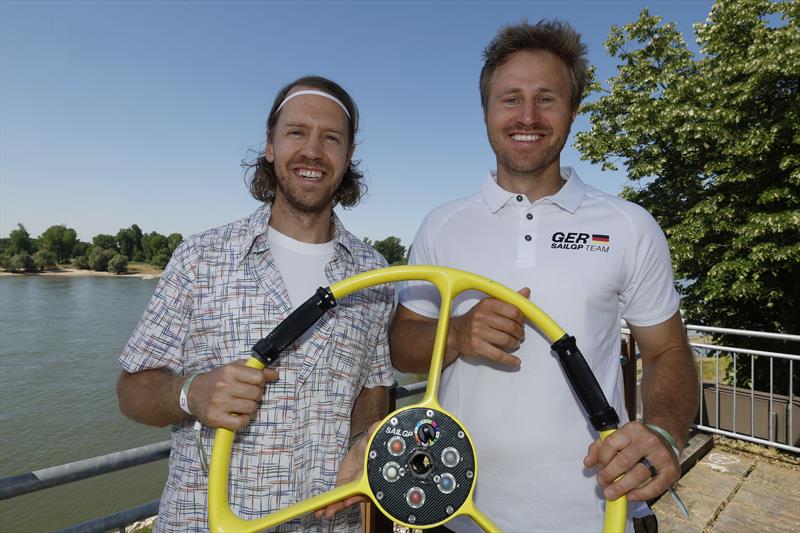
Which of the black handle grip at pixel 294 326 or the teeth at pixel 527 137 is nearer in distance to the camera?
the black handle grip at pixel 294 326

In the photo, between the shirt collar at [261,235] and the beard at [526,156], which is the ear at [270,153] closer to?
the shirt collar at [261,235]

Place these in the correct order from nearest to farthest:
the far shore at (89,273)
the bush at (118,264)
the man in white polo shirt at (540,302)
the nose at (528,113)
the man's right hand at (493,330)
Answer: the man's right hand at (493,330)
the man in white polo shirt at (540,302)
the nose at (528,113)
the far shore at (89,273)
the bush at (118,264)

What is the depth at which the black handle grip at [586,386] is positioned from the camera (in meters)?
0.99

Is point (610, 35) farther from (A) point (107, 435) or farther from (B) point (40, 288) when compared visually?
(B) point (40, 288)

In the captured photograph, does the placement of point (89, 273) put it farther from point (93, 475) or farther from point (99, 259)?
point (93, 475)

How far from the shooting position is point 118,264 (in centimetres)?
6309

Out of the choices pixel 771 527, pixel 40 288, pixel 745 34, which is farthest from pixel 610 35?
pixel 40 288

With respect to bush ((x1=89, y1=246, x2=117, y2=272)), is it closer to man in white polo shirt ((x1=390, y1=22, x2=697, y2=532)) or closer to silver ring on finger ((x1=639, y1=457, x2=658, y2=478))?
man in white polo shirt ((x1=390, y1=22, x2=697, y2=532))

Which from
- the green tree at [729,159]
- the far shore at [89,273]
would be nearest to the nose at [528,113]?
the green tree at [729,159]

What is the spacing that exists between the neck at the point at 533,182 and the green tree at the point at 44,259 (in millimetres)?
76360

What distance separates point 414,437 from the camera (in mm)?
1043

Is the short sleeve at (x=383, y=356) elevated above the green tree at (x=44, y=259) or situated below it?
below

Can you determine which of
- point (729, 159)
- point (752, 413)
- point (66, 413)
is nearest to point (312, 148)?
point (752, 413)

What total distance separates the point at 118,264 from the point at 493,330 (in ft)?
235
